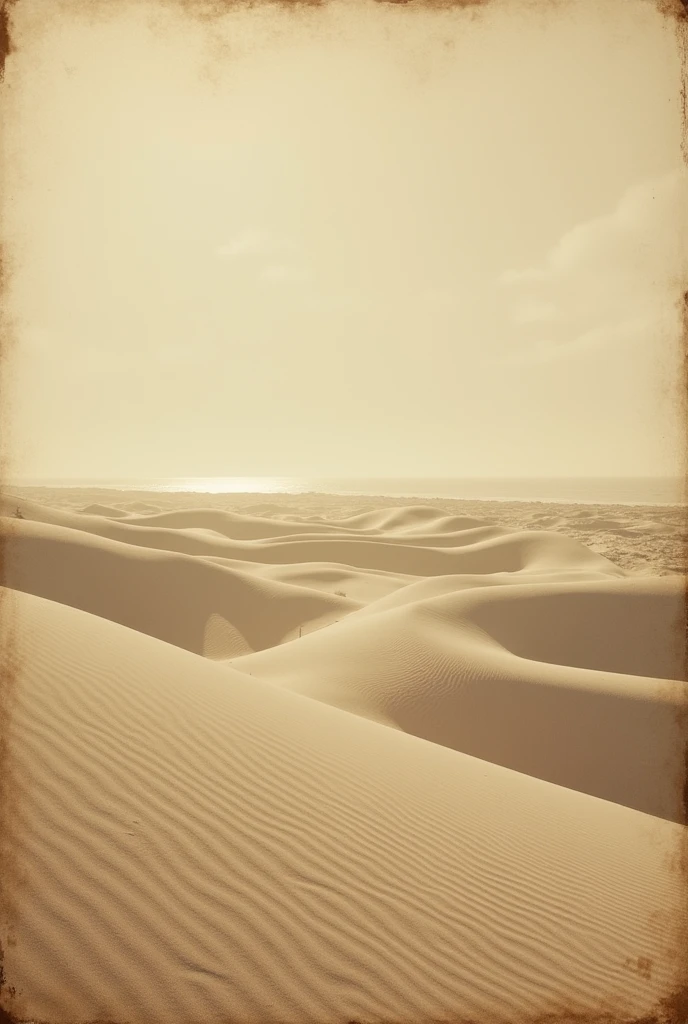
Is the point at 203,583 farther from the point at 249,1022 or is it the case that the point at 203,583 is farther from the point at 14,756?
the point at 249,1022

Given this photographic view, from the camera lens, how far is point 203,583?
55.4 ft

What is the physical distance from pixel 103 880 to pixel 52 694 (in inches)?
64.8

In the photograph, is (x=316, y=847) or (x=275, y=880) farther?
(x=316, y=847)

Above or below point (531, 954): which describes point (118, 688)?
above

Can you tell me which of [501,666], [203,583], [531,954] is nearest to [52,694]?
[531,954]

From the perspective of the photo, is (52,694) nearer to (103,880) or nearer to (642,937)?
(103,880)

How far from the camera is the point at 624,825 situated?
5.15m

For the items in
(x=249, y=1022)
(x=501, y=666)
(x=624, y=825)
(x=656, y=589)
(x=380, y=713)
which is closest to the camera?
(x=249, y=1022)

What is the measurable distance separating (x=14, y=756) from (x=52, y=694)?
747 millimetres

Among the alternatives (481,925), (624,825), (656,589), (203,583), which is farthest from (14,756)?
(656,589)

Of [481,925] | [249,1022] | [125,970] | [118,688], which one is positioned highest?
[118,688]

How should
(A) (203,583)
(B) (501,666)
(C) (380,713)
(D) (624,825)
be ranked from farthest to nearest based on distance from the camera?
(A) (203,583) < (B) (501,666) < (C) (380,713) < (D) (624,825)

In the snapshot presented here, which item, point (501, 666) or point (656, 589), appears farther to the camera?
point (656, 589)

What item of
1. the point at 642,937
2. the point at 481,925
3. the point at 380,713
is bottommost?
the point at 380,713
